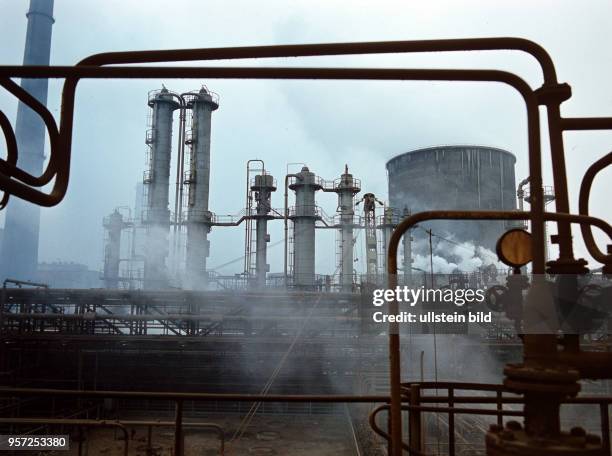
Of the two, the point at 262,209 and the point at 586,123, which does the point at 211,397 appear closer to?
the point at 586,123

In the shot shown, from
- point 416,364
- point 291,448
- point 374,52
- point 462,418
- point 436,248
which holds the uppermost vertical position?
point 436,248

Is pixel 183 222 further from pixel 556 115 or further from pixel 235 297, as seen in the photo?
pixel 556 115

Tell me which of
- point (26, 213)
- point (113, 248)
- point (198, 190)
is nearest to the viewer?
point (198, 190)

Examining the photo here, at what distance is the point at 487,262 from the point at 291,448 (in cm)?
1899

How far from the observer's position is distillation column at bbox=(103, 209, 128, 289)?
26.2 meters

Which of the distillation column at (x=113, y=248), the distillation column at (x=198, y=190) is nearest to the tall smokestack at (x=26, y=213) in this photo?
the distillation column at (x=113, y=248)

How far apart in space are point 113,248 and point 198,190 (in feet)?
28.3

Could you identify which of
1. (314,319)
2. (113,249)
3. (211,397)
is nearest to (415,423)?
(211,397)

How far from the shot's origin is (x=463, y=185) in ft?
94.1

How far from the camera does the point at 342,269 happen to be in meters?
23.0

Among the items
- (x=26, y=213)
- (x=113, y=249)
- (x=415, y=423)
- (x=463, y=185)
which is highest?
(x=26, y=213)

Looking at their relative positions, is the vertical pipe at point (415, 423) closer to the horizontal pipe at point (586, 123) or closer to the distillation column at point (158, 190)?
the horizontal pipe at point (586, 123)

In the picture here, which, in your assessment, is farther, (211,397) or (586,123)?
(211,397)

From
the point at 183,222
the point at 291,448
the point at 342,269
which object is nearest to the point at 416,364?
the point at 291,448
